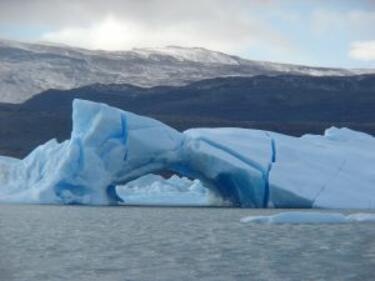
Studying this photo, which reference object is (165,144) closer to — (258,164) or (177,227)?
(258,164)

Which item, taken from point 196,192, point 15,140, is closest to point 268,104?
point 15,140

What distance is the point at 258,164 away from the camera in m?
31.5

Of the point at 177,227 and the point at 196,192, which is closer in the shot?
the point at 177,227

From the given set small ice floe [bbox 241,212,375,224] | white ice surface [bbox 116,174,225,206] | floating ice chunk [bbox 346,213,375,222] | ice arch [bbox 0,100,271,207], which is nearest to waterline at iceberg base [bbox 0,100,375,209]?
ice arch [bbox 0,100,271,207]

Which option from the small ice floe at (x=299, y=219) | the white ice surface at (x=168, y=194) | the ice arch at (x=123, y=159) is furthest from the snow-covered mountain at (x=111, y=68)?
the small ice floe at (x=299, y=219)

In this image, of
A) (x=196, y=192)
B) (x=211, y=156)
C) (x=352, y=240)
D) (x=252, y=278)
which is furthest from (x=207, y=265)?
(x=196, y=192)

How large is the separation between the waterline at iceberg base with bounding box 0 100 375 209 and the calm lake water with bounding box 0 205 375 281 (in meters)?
3.59

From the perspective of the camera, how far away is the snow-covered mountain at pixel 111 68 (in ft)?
355

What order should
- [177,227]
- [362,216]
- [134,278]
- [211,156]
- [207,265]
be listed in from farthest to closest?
[211,156]
[362,216]
[177,227]
[207,265]
[134,278]

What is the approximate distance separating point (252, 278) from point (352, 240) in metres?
5.89

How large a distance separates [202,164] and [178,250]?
12846 millimetres

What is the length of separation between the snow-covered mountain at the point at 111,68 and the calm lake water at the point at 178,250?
267 feet

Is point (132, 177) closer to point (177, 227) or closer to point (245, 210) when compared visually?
point (245, 210)

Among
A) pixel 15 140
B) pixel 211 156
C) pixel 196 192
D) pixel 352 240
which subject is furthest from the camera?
pixel 15 140
